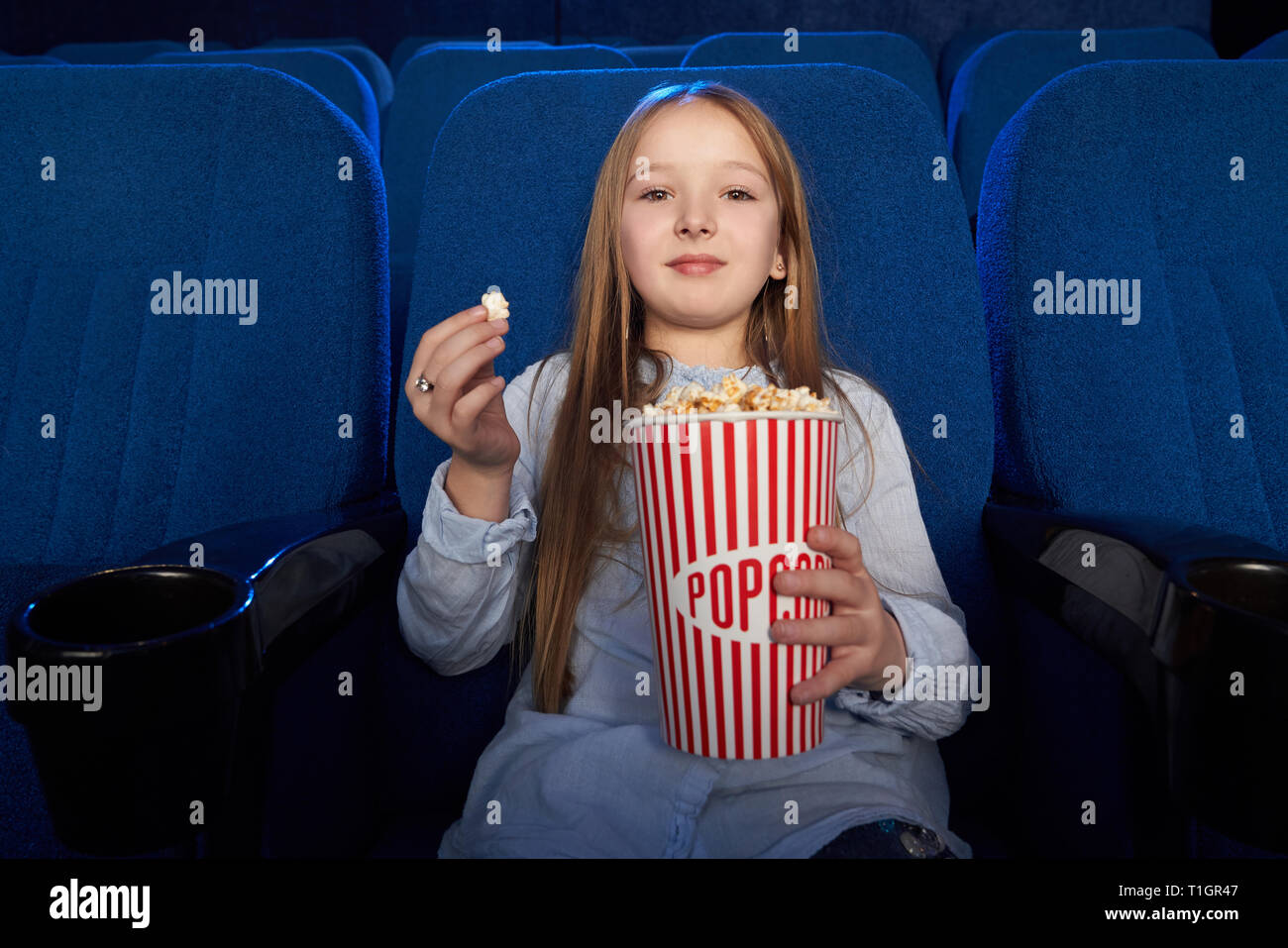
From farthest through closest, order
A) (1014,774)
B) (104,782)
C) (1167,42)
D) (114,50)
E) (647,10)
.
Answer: (647,10)
(114,50)
(1167,42)
(1014,774)
(104,782)

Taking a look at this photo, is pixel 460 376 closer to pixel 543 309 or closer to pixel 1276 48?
pixel 543 309

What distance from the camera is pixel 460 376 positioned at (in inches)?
27.6

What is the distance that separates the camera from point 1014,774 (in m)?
0.90

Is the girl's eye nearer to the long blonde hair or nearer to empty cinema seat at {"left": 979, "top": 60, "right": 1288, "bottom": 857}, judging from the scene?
the long blonde hair

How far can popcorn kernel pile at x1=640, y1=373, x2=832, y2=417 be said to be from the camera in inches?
24.8

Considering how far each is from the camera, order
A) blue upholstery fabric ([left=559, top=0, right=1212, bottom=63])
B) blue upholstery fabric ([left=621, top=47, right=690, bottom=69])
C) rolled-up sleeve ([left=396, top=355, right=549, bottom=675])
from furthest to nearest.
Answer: blue upholstery fabric ([left=559, top=0, right=1212, bottom=63]) < blue upholstery fabric ([left=621, top=47, right=690, bottom=69]) < rolled-up sleeve ([left=396, top=355, right=549, bottom=675])

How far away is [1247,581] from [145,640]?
27.7 inches

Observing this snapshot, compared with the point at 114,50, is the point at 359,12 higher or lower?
higher

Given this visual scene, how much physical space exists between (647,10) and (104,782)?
4.28 meters

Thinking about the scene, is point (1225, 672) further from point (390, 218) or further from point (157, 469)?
point (390, 218)

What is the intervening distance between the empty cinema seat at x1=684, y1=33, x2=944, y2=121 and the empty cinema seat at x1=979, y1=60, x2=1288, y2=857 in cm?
Result: 79

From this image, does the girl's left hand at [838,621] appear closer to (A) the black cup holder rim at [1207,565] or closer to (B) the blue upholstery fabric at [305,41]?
(A) the black cup holder rim at [1207,565]

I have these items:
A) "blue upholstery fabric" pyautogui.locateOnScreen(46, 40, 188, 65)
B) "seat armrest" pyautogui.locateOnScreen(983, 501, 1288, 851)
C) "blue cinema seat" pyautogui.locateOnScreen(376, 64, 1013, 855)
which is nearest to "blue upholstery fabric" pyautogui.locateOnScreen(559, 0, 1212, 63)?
"blue upholstery fabric" pyautogui.locateOnScreen(46, 40, 188, 65)
